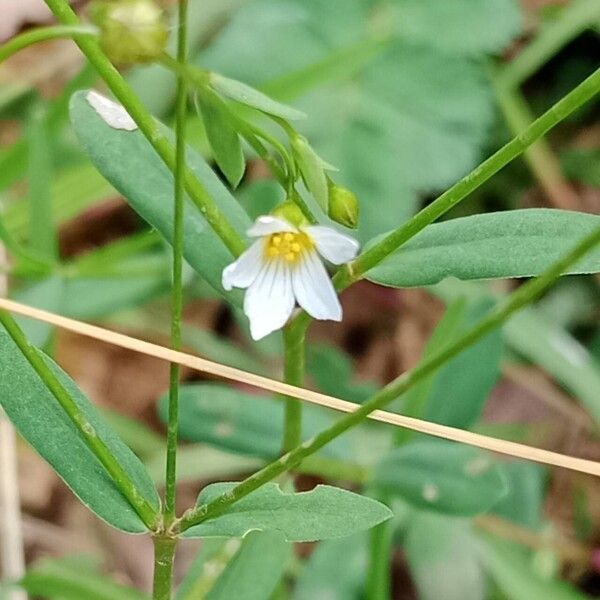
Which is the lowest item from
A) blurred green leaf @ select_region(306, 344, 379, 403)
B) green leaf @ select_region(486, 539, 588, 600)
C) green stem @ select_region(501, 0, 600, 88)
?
green leaf @ select_region(486, 539, 588, 600)

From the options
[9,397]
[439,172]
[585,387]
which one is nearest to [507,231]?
[9,397]

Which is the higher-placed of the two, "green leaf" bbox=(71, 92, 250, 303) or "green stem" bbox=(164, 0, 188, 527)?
"green leaf" bbox=(71, 92, 250, 303)

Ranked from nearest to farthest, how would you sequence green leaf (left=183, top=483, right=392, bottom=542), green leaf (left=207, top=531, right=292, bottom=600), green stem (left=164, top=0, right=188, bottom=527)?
green stem (left=164, top=0, right=188, bottom=527)
green leaf (left=183, top=483, right=392, bottom=542)
green leaf (left=207, top=531, right=292, bottom=600)

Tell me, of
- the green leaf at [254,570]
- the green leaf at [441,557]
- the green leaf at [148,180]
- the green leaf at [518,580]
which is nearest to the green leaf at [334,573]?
the green leaf at [441,557]

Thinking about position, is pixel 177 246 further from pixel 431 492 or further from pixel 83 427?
pixel 431 492

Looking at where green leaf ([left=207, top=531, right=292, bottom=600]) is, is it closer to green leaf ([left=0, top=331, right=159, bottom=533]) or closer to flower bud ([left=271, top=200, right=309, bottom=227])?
green leaf ([left=0, top=331, right=159, bottom=533])

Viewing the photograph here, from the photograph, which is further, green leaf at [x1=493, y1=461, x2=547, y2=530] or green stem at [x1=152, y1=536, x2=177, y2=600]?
green leaf at [x1=493, y1=461, x2=547, y2=530]

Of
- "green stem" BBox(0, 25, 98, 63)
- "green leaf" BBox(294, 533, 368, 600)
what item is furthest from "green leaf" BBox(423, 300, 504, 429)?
"green stem" BBox(0, 25, 98, 63)
